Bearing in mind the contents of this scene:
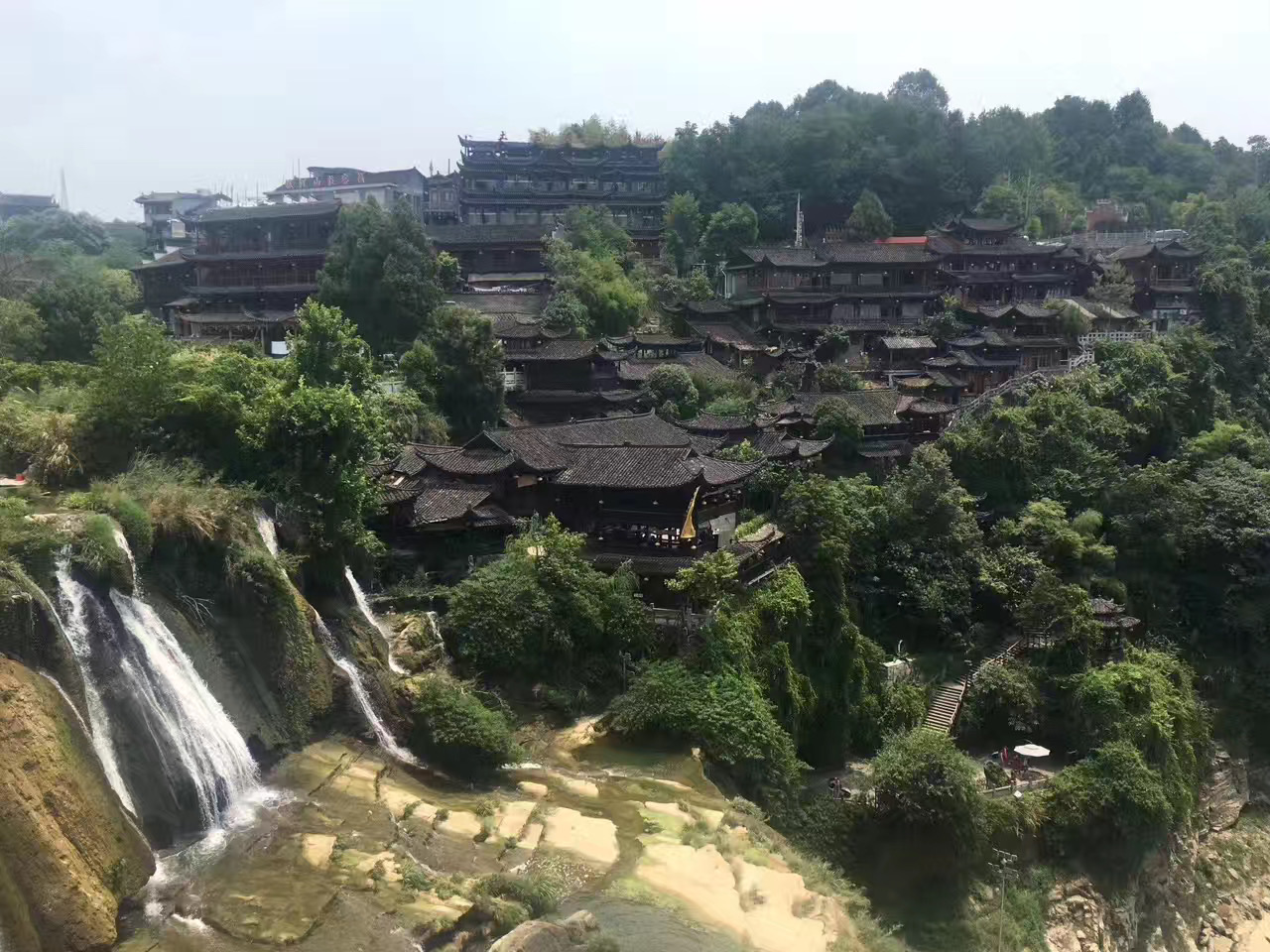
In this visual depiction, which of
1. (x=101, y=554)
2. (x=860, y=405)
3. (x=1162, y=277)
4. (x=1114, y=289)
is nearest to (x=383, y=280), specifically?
(x=860, y=405)

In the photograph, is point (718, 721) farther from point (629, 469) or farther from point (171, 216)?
point (171, 216)

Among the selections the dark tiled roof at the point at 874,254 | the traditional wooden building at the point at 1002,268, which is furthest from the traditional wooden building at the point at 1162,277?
the dark tiled roof at the point at 874,254

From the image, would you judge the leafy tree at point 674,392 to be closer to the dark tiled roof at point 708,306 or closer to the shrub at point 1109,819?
the dark tiled roof at point 708,306

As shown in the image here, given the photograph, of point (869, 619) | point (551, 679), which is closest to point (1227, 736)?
point (869, 619)

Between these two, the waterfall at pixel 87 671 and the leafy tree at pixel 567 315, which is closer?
the waterfall at pixel 87 671

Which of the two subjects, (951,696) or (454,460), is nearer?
(951,696)

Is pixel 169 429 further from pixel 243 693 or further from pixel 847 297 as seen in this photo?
pixel 847 297
